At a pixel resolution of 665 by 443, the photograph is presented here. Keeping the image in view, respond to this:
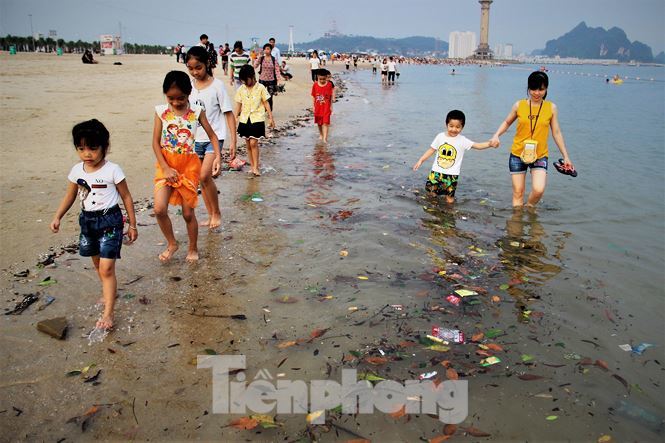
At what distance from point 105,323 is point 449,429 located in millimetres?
2682

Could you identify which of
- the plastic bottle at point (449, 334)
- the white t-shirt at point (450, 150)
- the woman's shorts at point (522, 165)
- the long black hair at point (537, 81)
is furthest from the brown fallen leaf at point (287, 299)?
the long black hair at point (537, 81)

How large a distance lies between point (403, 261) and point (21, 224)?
4.50 m

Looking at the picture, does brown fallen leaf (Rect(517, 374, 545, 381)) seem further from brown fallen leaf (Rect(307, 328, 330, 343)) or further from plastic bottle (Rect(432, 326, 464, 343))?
brown fallen leaf (Rect(307, 328, 330, 343))

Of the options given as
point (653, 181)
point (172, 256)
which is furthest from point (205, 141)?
point (653, 181)

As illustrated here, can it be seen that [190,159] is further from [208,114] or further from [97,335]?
[97,335]

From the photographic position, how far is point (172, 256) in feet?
17.0

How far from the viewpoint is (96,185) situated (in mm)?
3809

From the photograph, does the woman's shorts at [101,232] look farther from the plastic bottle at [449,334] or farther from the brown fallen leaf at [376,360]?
the plastic bottle at [449,334]

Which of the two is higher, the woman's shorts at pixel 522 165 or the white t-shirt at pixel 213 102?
the white t-shirt at pixel 213 102

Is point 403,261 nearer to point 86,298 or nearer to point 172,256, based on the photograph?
point 172,256

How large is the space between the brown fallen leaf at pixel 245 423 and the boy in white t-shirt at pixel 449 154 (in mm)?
4763

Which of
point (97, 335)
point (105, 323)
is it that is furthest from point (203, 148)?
point (97, 335)

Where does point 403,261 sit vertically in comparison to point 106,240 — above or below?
below

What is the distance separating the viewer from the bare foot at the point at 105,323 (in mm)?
3781
